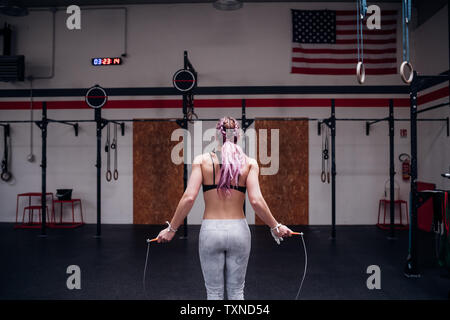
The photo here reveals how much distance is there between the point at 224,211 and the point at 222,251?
0.26 metres

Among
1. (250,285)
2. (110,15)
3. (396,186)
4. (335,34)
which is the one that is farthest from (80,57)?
(396,186)

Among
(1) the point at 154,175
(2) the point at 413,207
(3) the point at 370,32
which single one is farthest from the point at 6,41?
(2) the point at 413,207

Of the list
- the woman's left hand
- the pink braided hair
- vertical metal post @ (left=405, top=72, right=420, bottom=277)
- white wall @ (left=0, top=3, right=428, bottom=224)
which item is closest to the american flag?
white wall @ (left=0, top=3, right=428, bottom=224)

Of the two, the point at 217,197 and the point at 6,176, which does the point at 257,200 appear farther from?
the point at 6,176

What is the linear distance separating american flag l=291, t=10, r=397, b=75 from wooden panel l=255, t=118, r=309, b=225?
54.6 inches

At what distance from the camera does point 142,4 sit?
6.90 metres

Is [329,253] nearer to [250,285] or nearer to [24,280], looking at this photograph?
[250,285]

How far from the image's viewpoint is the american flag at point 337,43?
21.9 feet

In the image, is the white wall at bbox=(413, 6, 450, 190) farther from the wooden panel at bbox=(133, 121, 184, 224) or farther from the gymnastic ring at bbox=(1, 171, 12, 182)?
the gymnastic ring at bbox=(1, 171, 12, 182)

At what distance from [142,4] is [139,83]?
1.88 metres

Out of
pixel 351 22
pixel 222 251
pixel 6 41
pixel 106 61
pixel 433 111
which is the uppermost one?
pixel 351 22

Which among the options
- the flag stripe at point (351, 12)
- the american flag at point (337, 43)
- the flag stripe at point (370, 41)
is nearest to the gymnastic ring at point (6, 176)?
the american flag at point (337, 43)

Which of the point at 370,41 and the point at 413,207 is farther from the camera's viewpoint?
the point at 370,41

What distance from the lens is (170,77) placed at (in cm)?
683
